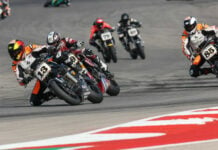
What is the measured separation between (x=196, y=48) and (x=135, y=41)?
327 inches

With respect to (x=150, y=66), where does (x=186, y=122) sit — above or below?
above

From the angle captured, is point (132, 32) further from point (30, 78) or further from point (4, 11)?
point (4, 11)

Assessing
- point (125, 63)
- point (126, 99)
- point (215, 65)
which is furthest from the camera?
point (125, 63)

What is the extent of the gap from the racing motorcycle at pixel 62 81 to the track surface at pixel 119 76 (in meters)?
0.23

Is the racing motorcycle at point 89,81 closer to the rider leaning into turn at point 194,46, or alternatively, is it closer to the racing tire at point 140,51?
the rider leaning into turn at point 194,46

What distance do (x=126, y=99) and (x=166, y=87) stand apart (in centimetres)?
251

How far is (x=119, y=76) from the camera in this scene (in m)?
20.9

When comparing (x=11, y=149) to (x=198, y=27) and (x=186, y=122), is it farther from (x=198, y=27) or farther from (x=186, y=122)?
(x=198, y=27)

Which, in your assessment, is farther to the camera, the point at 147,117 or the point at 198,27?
the point at 198,27

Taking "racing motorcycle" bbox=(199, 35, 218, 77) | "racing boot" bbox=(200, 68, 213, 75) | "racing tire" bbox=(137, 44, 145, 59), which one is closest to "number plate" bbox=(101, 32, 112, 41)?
"racing tire" bbox=(137, 44, 145, 59)

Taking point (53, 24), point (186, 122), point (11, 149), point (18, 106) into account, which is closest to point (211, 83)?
point (18, 106)

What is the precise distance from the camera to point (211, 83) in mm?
17516

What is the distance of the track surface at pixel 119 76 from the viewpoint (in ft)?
36.0

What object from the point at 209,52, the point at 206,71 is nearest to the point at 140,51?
the point at 206,71
